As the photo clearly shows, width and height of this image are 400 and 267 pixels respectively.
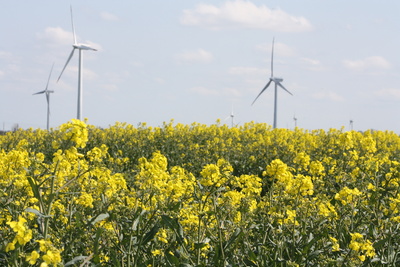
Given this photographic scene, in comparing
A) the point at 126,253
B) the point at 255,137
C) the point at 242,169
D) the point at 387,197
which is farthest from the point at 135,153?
the point at 126,253

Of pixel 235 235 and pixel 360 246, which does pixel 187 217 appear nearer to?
pixel 235 235

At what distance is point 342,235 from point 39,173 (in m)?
2.50

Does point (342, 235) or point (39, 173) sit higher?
point (39, 173)

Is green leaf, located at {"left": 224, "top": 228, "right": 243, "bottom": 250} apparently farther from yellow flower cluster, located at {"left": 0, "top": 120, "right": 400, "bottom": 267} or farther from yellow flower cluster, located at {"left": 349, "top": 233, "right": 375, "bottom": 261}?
yellow flower cluster, located at {"left": 349, "top": 233, "right": 375, "bottom": 261}

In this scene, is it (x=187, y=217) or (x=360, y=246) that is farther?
(x=187, y=217)

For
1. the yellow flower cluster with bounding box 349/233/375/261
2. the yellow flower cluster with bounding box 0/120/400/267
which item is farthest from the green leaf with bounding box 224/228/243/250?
the yellow flower cluster with bounding box 349/233/375/261

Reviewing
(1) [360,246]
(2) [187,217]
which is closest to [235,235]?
(2) [187,217]

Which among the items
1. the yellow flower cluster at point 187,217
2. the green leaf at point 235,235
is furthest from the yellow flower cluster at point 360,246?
the green leaf at point 235,235

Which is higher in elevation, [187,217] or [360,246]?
[187,217]

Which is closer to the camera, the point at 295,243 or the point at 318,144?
the point at 295,243

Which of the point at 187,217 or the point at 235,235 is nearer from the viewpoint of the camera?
the point at 235,235

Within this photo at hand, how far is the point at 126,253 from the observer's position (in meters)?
4.09

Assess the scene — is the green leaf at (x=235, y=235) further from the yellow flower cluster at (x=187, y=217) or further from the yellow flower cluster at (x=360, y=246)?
the yellow flower cluster at (x=360, y=246)

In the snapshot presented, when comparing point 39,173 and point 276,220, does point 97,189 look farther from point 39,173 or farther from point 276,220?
point 276,220
